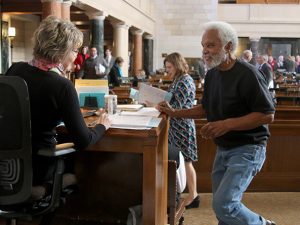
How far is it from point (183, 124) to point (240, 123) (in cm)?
147

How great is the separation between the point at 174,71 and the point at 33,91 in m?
1.97

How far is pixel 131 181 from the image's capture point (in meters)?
3.25

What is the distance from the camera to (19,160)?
2.22 metres

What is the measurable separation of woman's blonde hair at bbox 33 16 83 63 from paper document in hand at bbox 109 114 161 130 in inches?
18.4

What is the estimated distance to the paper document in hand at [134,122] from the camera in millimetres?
2486

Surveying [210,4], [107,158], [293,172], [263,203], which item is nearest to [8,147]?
[107,158]

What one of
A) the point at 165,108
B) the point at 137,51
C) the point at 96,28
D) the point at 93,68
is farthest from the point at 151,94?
the point at 137,51

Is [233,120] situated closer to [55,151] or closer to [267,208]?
[55,151]

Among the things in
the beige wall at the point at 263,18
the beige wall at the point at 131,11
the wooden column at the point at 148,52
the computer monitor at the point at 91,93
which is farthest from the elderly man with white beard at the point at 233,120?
the beige wall at the point at 263,18

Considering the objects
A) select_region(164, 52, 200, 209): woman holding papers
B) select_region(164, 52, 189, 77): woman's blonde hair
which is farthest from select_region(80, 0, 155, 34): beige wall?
select_region(164, 52, 200, 209): woman holding papers

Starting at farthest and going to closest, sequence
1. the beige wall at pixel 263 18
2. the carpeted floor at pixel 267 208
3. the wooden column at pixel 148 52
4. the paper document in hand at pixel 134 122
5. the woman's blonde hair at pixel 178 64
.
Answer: the beige wall at pixel 263 18 < the wooden column at pixel 148 52 < the woman's blonde hair at pixel 178 64 < the carpeted floor at pixel 267 208 < the paper document in hand at pixel 134 122

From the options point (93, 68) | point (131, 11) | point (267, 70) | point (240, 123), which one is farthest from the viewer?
point (131, 11)

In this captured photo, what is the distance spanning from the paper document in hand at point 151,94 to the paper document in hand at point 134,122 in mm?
307

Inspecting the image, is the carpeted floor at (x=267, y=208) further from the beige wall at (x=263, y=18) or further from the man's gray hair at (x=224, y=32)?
the beige wall at (x=263, y=18)
